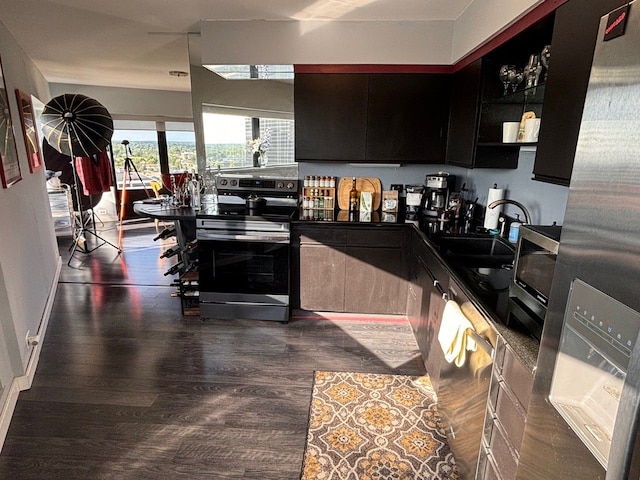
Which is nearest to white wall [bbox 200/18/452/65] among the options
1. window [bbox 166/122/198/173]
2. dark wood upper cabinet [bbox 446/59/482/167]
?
dark wood upper cabinet [bbox 446/59/482/167]

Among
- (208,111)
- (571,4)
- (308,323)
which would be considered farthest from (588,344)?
(208,111)

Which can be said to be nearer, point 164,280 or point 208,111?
point 208,111

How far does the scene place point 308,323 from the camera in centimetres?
323

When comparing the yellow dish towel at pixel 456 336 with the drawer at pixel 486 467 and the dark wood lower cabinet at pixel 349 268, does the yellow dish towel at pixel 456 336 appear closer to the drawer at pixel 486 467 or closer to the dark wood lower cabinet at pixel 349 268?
the drawer at pixel 486 467

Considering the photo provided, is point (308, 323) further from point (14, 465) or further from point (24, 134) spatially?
point (24, 134)

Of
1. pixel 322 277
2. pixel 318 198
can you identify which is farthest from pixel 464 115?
pixel 322 277

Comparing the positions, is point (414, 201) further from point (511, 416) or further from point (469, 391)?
point (511, 416)

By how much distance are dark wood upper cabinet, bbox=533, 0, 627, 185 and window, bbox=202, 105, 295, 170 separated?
216cm

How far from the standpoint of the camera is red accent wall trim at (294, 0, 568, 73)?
171 cm

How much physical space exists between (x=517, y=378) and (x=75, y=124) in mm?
4704

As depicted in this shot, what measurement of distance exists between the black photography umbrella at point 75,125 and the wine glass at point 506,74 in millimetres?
4093

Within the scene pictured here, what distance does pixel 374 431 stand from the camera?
2.05 metres

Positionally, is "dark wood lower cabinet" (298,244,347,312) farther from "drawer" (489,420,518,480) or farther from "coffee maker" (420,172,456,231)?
"drawer" (489,420,518,480)

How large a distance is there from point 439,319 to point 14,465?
2.27m
